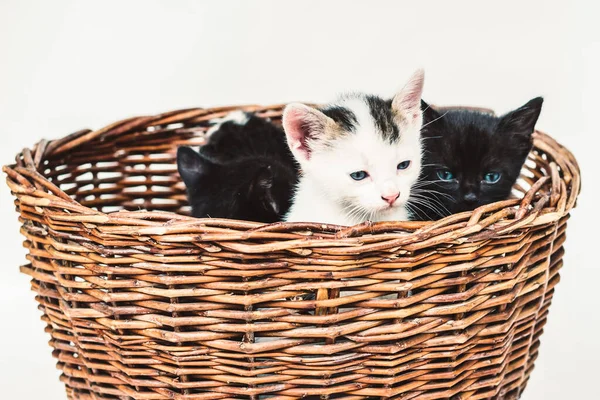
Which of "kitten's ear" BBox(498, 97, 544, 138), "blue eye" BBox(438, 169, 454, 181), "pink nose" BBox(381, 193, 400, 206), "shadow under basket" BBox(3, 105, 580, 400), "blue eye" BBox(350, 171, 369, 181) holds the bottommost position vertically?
"shadow under basket" BBox(3, 105, 580, 400)

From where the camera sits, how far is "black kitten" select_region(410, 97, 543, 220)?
194 centimetres

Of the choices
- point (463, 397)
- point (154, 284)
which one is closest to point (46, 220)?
point (154, 284)

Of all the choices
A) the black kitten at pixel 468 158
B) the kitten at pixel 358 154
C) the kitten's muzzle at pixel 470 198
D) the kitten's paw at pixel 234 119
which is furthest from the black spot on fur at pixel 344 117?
the kitten's paw at pixel 234 119

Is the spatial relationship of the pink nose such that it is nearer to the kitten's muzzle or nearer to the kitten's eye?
the kitten's eye

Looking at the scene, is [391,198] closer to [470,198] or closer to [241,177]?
[470,198]

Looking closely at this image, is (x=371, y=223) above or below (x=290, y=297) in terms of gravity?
above

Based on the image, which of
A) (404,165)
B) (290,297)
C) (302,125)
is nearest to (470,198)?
(404,165)

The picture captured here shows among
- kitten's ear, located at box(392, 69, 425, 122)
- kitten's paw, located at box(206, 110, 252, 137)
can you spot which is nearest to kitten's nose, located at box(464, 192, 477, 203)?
kitten's ear, located at box(392, 69, 425, 122)

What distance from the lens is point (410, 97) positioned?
72.7 inches

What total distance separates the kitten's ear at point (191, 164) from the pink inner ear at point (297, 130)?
462 mm

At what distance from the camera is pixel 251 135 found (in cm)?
252

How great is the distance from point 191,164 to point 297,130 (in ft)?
1.73

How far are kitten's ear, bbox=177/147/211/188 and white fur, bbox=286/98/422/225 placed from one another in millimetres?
430

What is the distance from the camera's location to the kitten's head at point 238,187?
2014mm
